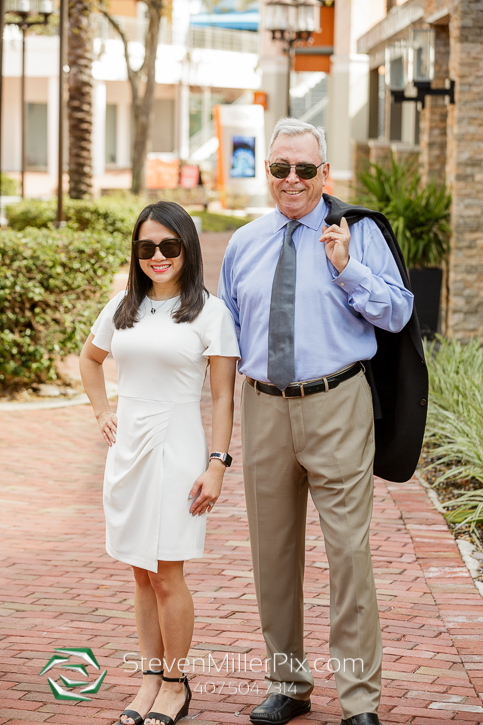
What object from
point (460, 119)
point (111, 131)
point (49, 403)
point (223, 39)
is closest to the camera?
point (49, 403)

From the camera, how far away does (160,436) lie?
10.7 ft

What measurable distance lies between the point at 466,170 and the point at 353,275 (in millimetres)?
8254

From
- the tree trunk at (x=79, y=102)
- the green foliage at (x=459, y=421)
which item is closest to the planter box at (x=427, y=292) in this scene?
the green foliage at (x=459, y=421)

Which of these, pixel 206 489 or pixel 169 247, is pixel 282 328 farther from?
pixel 206 489

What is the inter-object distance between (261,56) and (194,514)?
93.7ft

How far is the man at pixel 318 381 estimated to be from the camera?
3.27 m

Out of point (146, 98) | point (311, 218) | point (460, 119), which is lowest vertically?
point (311, 218)

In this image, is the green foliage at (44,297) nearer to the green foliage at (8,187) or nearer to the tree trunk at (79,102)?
the tree trunk at (79,102)

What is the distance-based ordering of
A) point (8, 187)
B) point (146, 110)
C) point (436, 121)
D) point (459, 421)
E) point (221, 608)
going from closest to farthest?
point (221, 608) → point (459, 421) → point (436, 121) → point (146, 110) → point (8, 187)

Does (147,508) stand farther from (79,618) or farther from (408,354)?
(79,618)

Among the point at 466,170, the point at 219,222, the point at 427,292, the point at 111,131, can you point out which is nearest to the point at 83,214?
the point at 427,292

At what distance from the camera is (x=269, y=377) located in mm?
3285

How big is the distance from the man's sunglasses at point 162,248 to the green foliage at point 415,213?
7.73m

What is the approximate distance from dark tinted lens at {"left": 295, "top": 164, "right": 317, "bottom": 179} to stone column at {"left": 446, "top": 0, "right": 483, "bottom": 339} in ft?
25.8
